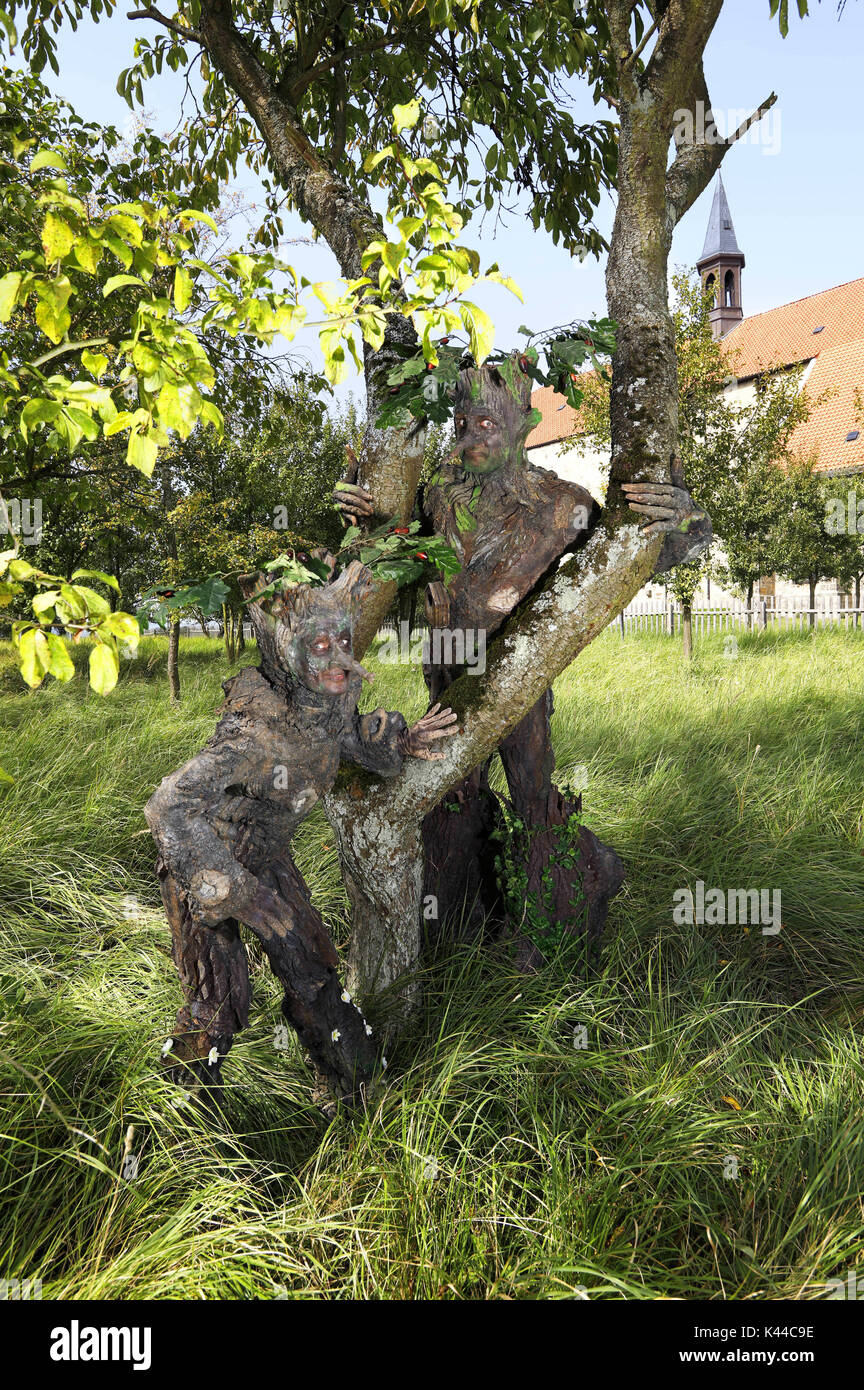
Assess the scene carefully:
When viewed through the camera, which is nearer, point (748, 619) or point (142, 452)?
point (142, 452)

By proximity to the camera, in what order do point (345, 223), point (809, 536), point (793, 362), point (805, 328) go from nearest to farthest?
point (345, 223) < point (809, 536) < point (793, 362) < point (805, 328)

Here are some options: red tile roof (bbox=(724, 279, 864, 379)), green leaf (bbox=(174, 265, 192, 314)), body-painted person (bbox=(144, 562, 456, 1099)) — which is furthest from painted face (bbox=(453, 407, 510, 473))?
red tile roof (bbox=(724, 279, 864, 379))

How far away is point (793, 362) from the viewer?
958 inches

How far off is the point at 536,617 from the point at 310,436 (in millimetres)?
12998

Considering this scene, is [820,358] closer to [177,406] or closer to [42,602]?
[177,406]

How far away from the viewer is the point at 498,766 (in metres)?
5.86

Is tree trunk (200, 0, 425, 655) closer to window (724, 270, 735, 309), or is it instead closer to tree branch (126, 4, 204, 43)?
tree branch (126, 4, 204, 43)

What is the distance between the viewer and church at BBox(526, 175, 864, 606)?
75.8 feet

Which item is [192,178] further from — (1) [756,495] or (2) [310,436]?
(1) [756,495]

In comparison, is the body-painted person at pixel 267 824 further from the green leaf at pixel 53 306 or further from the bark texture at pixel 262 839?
the green leaf at pixel 53 306

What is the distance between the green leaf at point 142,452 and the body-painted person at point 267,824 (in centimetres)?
80

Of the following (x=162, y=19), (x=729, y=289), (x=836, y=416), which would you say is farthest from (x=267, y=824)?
(x=729, y=289)

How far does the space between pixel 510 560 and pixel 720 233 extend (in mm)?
37715

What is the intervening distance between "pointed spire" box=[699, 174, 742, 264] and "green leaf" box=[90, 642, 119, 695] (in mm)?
35972
